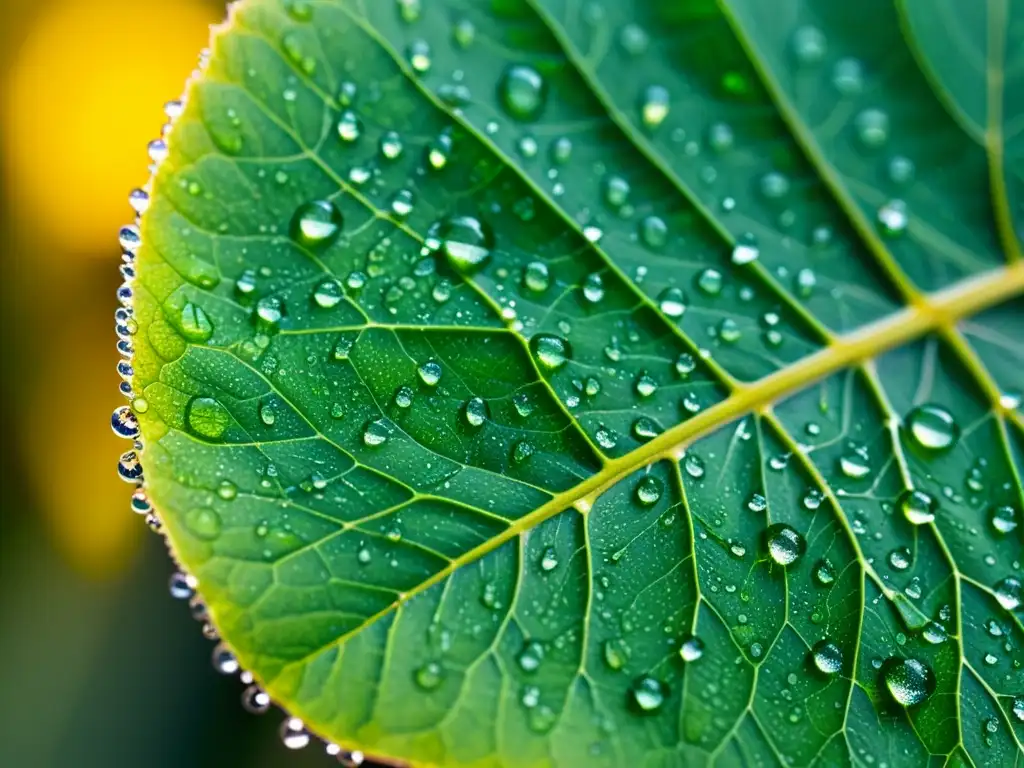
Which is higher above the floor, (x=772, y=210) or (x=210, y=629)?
(x=772, y=210)

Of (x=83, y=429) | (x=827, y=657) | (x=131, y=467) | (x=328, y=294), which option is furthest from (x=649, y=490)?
(x=83, y=429)

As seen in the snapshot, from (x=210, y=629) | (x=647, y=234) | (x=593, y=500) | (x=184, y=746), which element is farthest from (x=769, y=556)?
(x=184, y=746)

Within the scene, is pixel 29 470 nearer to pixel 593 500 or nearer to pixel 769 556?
pixel 593 500

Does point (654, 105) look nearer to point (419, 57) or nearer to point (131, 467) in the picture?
point (419, 57)

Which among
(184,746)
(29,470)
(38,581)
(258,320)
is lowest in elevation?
(184,746)

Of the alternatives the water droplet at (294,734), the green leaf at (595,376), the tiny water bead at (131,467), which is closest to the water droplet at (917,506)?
the green leaf at (595,376)

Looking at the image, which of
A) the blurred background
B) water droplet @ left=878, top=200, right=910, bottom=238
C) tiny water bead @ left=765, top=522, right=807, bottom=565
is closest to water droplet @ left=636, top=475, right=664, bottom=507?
tiny water bead @ left=765, top=522, right=807, bottom=565

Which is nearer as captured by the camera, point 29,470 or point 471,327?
point 471,327
